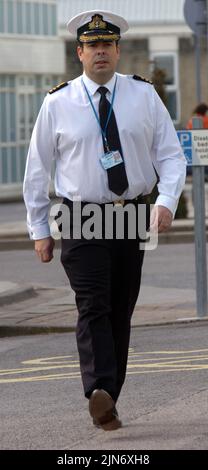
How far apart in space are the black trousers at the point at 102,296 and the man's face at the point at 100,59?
788 millimetres

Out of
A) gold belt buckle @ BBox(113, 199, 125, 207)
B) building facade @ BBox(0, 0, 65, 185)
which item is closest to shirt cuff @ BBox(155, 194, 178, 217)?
gold belt buckle @ BBox(113, 199, 125, 207)

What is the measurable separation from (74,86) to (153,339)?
4.20 metres

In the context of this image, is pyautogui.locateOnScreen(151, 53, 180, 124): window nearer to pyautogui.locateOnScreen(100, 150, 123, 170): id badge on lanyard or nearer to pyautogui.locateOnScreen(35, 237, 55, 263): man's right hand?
pyautogui.locateOnScreen(35, 237, 55, 263): man's right hand

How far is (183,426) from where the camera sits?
24.7 ft

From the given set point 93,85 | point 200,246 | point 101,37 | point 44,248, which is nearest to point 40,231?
point 44,248

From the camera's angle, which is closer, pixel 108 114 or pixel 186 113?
pixel 108 114

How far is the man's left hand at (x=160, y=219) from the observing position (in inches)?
293

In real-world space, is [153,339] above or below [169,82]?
above

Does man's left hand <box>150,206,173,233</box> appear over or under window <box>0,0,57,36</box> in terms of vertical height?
over

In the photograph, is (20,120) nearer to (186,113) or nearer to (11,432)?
(186,113)

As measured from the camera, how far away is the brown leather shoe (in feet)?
24.2

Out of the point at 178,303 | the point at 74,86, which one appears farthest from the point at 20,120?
the point at 74,86

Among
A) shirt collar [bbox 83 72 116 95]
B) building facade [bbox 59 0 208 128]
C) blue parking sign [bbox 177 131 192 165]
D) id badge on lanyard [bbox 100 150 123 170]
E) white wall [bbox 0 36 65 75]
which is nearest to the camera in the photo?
id badge on lanyard [bbox 100 150 123 170]

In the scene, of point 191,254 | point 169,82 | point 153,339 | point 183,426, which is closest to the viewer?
point 183,426
